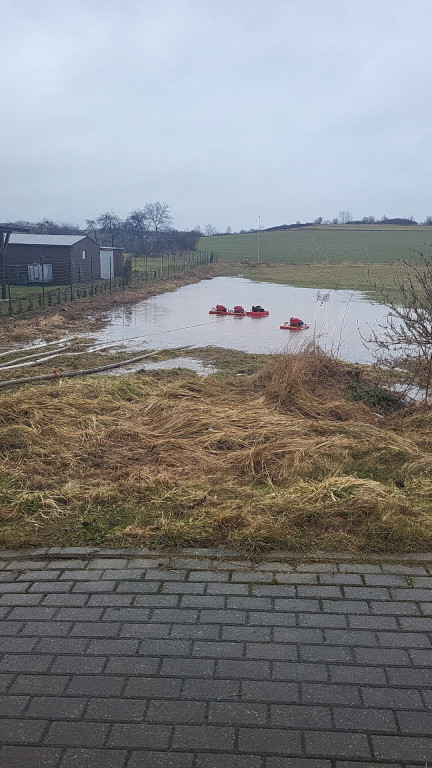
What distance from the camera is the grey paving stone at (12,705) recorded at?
2.50m

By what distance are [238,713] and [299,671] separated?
39 cm

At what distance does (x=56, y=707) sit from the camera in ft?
8.32

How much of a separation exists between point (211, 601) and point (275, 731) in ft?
3.11

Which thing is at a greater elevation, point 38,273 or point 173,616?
point 38,273

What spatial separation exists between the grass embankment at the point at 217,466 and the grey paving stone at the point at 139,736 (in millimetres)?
1538

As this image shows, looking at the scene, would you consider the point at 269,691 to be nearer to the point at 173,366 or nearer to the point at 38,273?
the point at 173,366

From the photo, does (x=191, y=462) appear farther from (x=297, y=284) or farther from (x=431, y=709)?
(x=297, y=284)

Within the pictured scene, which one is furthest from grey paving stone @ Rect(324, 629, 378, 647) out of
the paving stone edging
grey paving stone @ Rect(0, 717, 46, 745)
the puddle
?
the puddle

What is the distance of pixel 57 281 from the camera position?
30.9 meters

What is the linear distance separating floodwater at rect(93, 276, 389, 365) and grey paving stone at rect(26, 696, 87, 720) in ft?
22.6

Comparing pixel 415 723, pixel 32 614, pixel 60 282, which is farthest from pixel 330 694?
pixel 60 282

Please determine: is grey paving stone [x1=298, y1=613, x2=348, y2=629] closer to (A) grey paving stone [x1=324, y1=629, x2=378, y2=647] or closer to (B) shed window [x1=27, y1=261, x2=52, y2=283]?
(A) grey paving stone [x1=324, y1=629, x2=378, y2=647]

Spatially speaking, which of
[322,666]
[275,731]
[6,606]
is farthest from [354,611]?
[6,606]

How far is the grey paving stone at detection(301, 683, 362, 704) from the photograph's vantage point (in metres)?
2.55
